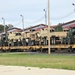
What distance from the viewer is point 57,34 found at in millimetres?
60000

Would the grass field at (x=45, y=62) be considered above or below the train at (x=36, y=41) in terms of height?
below

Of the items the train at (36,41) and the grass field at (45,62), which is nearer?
the grass field at (45,62)

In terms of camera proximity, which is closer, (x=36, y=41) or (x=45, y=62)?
(x=45, y=62)

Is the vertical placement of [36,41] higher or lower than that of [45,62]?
higher

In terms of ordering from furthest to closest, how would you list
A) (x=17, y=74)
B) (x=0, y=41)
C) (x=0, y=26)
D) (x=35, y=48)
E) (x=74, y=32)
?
(x=0, y=26), (x=0, y=41), (x=35, y=48), (x=74, y=32), (x=17, y=74)

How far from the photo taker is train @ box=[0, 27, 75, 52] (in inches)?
2221

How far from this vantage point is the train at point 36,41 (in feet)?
185

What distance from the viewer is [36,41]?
65875 millimetres

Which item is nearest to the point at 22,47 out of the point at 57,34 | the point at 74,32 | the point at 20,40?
the point at 20,40

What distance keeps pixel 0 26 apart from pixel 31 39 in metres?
89.4

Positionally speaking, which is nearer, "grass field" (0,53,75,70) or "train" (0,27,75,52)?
"grass field" (0,53,75,70)

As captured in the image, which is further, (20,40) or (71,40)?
(20,40)

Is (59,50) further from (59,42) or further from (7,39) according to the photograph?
(7,39)

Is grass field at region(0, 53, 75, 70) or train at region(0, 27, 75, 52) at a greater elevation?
train at region(0, 27, 75, 52)
